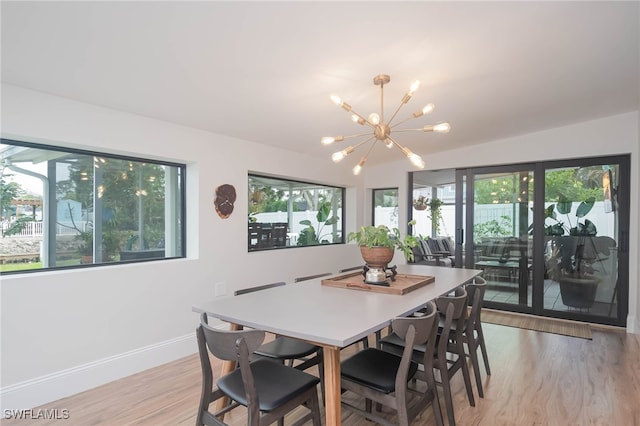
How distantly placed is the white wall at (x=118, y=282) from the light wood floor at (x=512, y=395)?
195 millimetres

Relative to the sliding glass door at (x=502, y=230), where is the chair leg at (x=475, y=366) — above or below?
below

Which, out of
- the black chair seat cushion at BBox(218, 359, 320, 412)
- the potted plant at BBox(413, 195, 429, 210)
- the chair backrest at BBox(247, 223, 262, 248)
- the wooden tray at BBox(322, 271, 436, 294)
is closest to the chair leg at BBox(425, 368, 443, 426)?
the wooden tray at BBox(322, 271, 436, 294)

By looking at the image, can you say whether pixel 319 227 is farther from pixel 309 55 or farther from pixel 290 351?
pixel 309 55

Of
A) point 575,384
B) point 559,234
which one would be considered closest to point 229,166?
point 575,384

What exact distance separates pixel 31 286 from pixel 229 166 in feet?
6.48

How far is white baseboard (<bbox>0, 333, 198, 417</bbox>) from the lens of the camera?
230 cm

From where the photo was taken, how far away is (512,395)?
8.36 feet

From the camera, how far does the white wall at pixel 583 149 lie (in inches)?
157

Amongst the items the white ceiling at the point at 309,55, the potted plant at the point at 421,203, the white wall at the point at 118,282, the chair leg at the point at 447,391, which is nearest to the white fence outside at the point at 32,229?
the white wall at the point at 118,282

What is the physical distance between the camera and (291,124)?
3568 mm

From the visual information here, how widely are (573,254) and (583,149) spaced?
1347 millimetres

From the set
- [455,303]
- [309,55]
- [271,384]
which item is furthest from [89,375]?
[309,55]

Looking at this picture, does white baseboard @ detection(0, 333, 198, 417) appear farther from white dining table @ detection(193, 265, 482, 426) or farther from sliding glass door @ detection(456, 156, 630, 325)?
sliding glass door @ detection(456, 156, 630, 325)

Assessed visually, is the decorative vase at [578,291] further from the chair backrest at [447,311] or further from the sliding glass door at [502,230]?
the chair backrest at [447,311]
